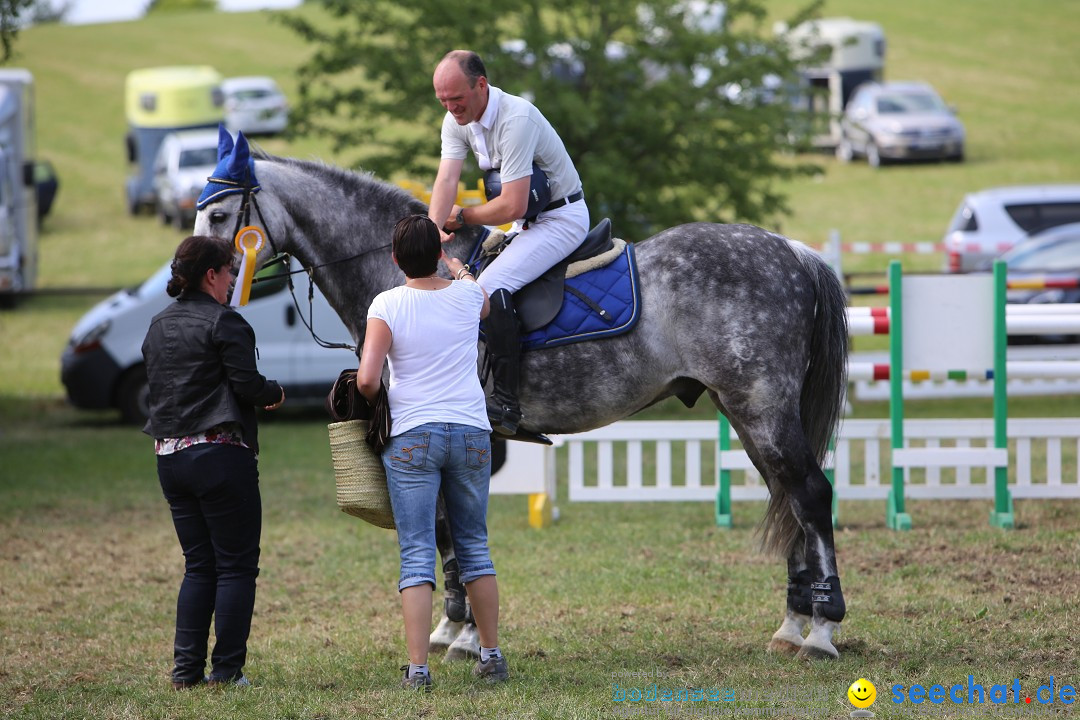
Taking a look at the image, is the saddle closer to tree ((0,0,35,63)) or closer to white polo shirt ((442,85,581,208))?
white polo shirt ((442,85,581,208))

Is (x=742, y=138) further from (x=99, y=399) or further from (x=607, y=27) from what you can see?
(x=99, y=399)

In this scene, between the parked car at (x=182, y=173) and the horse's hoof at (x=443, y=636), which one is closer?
the horse's hoof at (x=443, y=636)

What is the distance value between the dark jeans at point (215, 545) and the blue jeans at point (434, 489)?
63 centimetres

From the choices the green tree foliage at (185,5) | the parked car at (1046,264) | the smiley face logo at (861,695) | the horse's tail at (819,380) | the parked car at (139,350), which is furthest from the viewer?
the green tree foliage at (185,5)

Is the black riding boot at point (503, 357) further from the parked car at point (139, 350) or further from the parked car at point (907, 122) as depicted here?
Answer: the parked car at point (907, 122)

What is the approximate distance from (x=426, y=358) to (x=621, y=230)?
933 centimetres

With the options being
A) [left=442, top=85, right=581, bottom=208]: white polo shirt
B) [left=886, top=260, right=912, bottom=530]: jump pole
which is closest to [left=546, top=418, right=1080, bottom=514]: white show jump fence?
[left=886, top=260, right=912, bottom=530]: jump pole

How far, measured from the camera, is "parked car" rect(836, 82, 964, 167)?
105ft

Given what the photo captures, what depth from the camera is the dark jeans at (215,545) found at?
4926mm

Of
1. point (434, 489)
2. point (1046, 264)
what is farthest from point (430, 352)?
point (1046, 264)

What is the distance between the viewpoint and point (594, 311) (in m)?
5.52

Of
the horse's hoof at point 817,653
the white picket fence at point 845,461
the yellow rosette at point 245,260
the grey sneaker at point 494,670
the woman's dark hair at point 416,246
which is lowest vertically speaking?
the white picket fence at point 845,461

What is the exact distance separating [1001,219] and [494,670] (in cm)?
1763

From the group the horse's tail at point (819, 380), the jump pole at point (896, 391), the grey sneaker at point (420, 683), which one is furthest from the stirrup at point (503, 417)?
the jump pole at point (896, 391)
